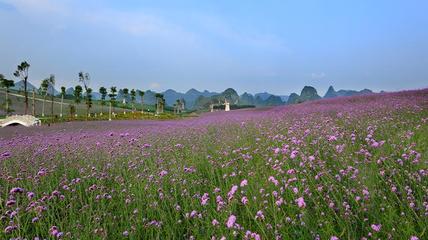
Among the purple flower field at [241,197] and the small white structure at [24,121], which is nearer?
the purple flower field at [241,197]

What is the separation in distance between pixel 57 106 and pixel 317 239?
104603 millimetres

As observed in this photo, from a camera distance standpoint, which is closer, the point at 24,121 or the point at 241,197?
the point at 241,197

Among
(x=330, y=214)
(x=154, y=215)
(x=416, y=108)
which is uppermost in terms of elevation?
(x=416, y=108)

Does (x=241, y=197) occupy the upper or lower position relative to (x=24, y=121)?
upper

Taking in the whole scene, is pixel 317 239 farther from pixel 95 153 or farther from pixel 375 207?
pixel 95 153

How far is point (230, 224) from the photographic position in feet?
6.66

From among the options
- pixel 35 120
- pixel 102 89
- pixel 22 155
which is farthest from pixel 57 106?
pixel 22 155

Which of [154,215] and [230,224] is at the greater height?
[230,224]

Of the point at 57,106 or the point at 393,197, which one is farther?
the point at 57,106

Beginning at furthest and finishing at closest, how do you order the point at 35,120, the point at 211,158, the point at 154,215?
1. the point at 35,120
2. the point at 211,158
3. the point at 154,215

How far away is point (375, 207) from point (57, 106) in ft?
343

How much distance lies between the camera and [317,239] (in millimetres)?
2162

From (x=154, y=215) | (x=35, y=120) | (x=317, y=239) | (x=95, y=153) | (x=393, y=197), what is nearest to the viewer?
(x=317, y=239)

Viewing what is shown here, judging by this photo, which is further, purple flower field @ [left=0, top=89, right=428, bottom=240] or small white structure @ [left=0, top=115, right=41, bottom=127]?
small white structure @ [left=0, top=115, right=41, bottom=127]
